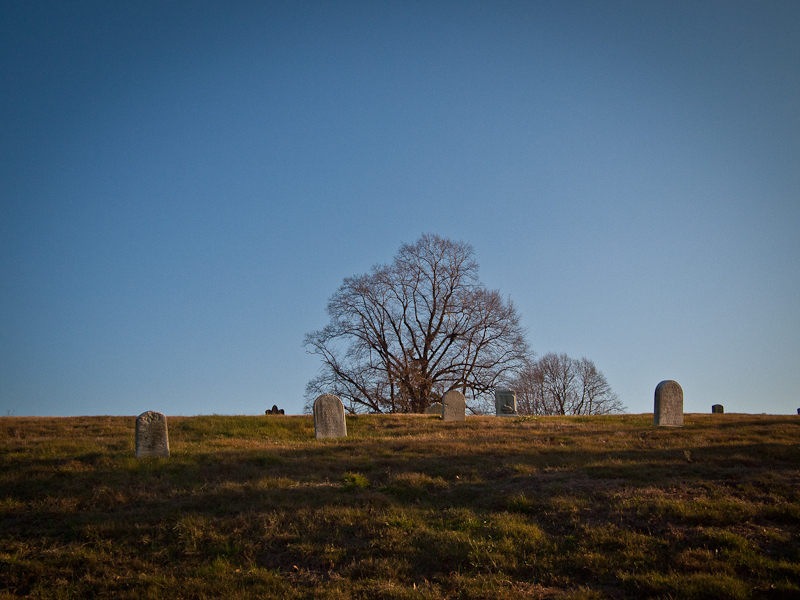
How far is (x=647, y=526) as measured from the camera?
641 cm

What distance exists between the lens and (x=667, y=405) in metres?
15.9

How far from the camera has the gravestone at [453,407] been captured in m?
18.6

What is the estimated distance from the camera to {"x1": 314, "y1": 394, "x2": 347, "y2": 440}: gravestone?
14578 millimetres

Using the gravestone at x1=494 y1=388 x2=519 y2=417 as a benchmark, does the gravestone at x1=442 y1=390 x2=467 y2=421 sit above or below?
above

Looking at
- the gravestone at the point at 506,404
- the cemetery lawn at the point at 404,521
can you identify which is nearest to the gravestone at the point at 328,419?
the cemetery lawn at the point at 404,521

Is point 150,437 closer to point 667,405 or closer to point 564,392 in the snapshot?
point 667,405

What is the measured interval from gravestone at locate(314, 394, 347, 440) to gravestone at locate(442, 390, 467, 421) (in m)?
A: 5.23

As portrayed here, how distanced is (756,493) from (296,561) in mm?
7011

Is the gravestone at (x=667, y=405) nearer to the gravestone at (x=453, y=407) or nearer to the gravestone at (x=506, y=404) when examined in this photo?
the gravestone at (x=453, y=407)

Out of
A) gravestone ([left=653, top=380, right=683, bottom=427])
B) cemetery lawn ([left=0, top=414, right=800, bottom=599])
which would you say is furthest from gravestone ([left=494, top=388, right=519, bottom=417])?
cemetery lawn ([left=0, top=414, right=800, bottom=599])

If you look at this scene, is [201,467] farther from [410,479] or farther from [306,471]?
[410,479]

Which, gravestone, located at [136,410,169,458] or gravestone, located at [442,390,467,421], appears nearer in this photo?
gravestone, located at [136,410,169,458]

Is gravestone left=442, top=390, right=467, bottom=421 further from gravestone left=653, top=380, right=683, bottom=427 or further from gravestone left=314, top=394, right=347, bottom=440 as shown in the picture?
gravestone left=653, top=380, right=683, bottom=427

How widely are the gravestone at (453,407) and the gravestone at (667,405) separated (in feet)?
21.8
